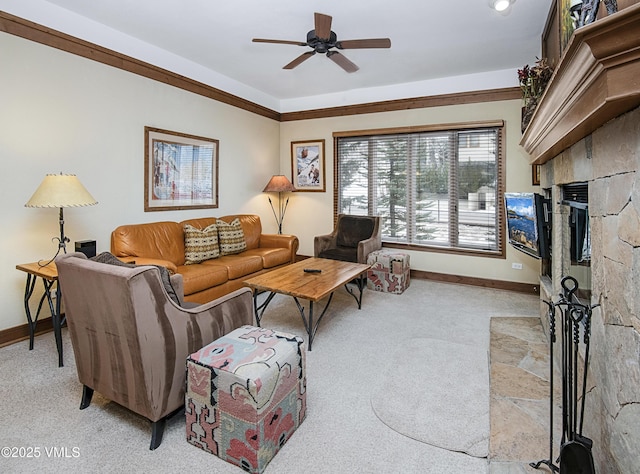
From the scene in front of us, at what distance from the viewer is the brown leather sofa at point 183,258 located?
3480mm

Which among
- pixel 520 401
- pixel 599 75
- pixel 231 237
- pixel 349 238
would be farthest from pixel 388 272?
pixel 599 75

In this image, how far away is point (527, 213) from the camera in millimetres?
3076

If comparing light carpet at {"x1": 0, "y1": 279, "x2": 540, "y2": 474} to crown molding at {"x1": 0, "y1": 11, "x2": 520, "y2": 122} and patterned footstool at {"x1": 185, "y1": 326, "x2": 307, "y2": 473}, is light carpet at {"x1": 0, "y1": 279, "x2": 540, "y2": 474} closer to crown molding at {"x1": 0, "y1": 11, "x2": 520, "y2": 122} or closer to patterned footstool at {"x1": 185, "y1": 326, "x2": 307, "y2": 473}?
patterned footstool at {"x1": 185, "y1": 326, "x2": 307, "y2": 473}

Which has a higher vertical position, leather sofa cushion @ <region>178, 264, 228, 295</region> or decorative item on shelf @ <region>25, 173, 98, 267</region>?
decorative item on shelf @ <region>25, 173, 98, 267</region>

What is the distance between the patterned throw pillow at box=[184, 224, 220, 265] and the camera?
4062 millimetres

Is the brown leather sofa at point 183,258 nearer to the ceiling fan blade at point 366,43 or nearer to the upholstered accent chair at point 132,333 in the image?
the upholstered accent chair at point 132,333

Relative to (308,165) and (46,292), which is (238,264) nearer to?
(46,292)

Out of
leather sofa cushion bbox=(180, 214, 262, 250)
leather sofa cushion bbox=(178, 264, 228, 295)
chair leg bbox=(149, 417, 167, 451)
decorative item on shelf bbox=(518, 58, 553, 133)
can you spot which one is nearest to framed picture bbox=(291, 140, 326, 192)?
leather sofa cushion bbox=(180, 214, 262, 250)

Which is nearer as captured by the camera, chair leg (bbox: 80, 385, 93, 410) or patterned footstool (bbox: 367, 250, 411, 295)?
chair leg (bbox: 80, 385, 93, 410)

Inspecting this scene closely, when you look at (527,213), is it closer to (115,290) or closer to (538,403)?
(538,403)

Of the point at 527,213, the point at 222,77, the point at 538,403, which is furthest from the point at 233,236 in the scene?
the point at 538,403

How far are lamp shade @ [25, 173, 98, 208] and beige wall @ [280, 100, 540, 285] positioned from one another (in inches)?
147

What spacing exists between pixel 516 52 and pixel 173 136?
13.4ft

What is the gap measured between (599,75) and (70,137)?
12.7ft
